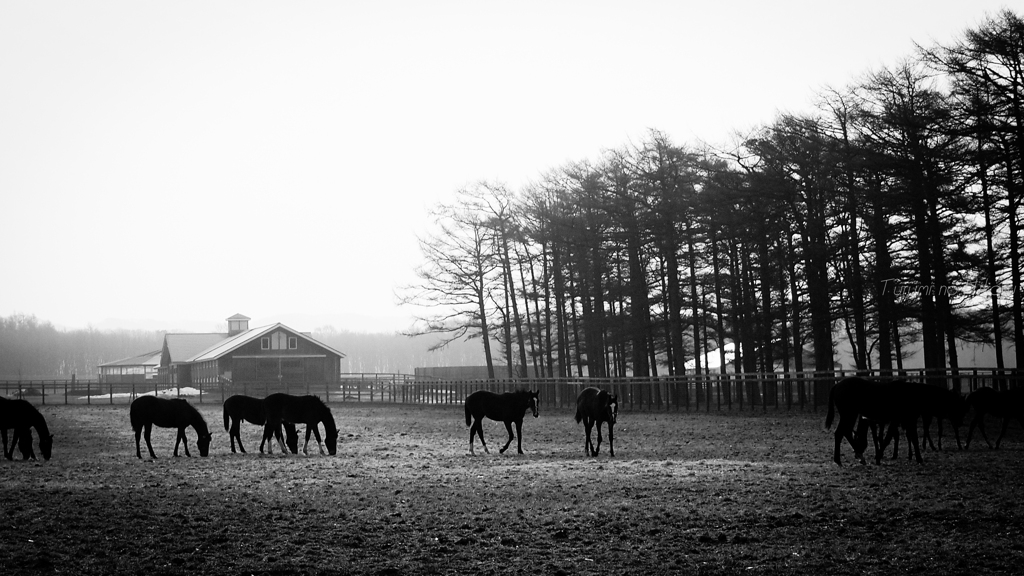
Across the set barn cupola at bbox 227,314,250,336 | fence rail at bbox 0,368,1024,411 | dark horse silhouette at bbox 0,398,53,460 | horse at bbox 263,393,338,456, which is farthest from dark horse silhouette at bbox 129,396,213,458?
barn cupola at bbox 227,314,250,336

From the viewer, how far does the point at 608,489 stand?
12867 mm

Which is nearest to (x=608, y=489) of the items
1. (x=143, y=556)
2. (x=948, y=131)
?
(x=143, y=556)

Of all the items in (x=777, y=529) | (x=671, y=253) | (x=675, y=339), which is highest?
(x=671, y=253)

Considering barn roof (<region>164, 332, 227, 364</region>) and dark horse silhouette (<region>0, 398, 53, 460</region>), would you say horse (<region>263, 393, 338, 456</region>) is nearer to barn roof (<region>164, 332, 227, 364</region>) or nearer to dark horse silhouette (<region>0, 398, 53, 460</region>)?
dark horse silhouette (<region>0, 398, 53, 460</region>)

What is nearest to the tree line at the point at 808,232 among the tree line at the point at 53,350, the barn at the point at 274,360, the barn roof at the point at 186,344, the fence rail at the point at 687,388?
the fence rail at the point at 687,388

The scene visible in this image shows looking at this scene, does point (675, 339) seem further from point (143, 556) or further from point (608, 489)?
point (143, 556)

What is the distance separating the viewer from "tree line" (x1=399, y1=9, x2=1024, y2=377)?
27.2 m

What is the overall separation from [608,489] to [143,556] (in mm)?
6056

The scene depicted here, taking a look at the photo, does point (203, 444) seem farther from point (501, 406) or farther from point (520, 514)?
point (520, 514)

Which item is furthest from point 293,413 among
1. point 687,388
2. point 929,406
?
point 687,388

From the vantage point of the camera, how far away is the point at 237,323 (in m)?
94.8

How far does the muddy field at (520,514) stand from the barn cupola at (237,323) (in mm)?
77397

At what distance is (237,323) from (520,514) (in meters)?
87.9

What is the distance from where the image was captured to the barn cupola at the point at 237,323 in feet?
308
